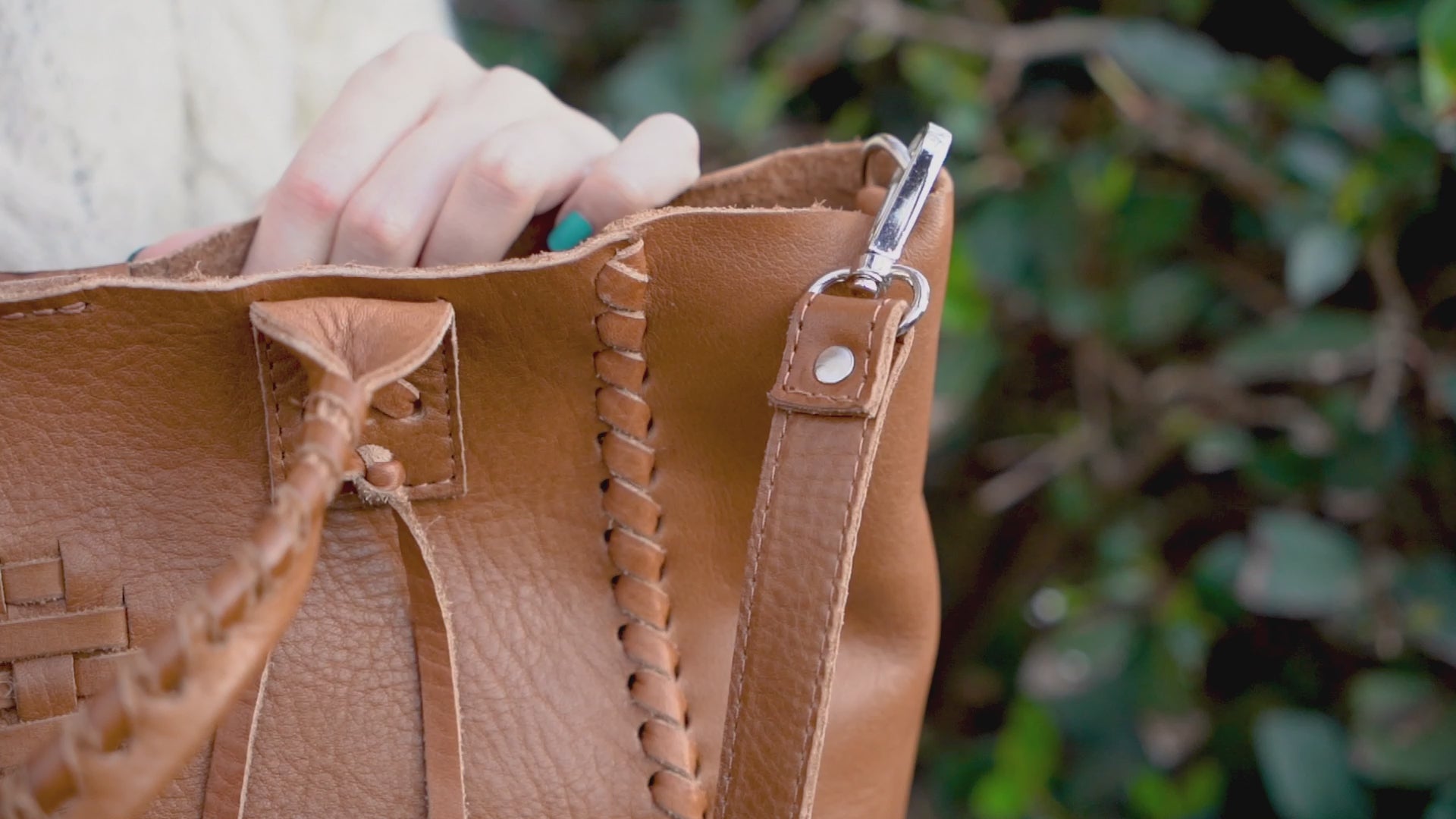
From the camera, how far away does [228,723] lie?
43cm

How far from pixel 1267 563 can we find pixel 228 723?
2.68 ft

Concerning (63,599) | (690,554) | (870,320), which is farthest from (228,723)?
(870,320)

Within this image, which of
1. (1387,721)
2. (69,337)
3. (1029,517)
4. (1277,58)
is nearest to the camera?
(69,337)

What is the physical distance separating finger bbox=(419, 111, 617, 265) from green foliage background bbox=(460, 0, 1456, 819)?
548mm

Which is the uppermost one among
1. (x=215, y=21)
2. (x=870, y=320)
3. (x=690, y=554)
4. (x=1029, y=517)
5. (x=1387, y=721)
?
(x=215, y=21)

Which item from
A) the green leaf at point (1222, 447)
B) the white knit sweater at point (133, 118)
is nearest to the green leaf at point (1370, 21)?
the green leaf at point (1222, 447)

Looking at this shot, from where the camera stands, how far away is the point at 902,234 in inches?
18.3

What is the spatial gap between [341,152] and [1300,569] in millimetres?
820

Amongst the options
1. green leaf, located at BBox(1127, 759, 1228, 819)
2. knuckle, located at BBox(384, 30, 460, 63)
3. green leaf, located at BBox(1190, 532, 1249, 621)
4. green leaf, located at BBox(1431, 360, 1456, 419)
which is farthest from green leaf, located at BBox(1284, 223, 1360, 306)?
knuckle, located at BBox(384, 30, 460, 63)

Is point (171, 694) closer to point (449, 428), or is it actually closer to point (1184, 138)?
point (449, 428)

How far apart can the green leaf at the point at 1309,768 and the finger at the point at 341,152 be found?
846 millimetres

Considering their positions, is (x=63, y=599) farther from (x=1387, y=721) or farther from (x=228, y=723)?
(x=1387, y=721)

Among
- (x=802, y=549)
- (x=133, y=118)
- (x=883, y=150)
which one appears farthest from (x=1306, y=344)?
(x=133, y=118)

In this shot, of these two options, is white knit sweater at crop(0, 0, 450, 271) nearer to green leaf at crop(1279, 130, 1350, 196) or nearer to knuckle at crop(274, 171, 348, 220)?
knuckle at crop(274, 171, 348, 220)
